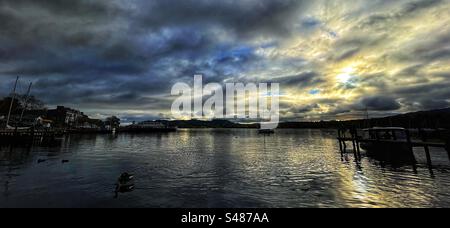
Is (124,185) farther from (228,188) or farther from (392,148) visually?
(392,148)

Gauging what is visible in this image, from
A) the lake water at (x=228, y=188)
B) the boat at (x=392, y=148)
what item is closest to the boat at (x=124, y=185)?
the lake water at (x=228, y=188)

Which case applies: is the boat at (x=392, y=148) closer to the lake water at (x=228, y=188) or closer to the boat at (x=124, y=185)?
the lake water at (x=228, y=188)

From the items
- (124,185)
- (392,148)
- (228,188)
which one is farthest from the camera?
(392,148)

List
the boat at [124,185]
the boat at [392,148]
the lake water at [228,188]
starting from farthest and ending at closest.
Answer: the boat at [392,148], the boat at [124,185], the lake water at [228,188]

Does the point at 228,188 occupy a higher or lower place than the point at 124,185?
lower

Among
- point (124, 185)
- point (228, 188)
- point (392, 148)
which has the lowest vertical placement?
point (228, 188)

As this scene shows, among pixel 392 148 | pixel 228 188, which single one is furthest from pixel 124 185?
pixel 392 148

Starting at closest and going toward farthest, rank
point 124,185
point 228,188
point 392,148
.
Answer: point 124,185, point 228,188, point 392,148

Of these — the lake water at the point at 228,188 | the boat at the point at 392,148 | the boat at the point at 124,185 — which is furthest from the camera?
the boat at the point at 392,148

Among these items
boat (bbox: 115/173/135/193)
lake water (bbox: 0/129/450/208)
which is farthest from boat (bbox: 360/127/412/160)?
boat (bbox: 115/173/135/193)

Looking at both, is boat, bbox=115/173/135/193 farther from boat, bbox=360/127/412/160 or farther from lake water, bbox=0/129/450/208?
boat, bbox=360/127/412/160

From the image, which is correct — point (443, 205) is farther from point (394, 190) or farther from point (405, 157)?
point (405, 157)
